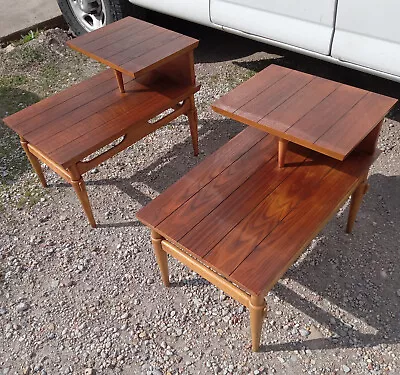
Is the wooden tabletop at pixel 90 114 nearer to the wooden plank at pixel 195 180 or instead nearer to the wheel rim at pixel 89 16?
the wooden plank at pixel 195 180

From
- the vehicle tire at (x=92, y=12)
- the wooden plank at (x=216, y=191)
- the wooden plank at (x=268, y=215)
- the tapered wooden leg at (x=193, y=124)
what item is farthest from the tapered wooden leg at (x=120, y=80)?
A: the vehicle tire at (x=92, y=12)

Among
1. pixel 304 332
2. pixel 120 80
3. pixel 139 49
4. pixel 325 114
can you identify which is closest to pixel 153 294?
pixel 304 332

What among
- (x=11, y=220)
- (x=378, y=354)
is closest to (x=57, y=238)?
(x=11, y=220)

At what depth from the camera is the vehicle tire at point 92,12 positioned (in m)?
4.15

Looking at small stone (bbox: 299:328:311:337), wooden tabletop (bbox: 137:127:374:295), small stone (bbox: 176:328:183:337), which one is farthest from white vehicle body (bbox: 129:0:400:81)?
small stone (bbox: 176:328:183:337)

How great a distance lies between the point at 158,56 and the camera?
256 centimetres

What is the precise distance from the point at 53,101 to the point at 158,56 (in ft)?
2.53

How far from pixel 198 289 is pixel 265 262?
70 cm

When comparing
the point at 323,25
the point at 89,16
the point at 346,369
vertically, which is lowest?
the point at 346,369

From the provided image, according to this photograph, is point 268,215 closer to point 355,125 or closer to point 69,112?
point 355,125

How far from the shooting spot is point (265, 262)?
1721 mm

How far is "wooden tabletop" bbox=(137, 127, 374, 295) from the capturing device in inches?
68.8

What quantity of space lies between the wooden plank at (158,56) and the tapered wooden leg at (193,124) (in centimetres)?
36

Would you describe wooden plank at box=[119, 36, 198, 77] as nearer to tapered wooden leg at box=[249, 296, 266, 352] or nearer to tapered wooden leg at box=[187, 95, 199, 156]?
tapered wooden leg at box=[187, 95, 199, 156]
